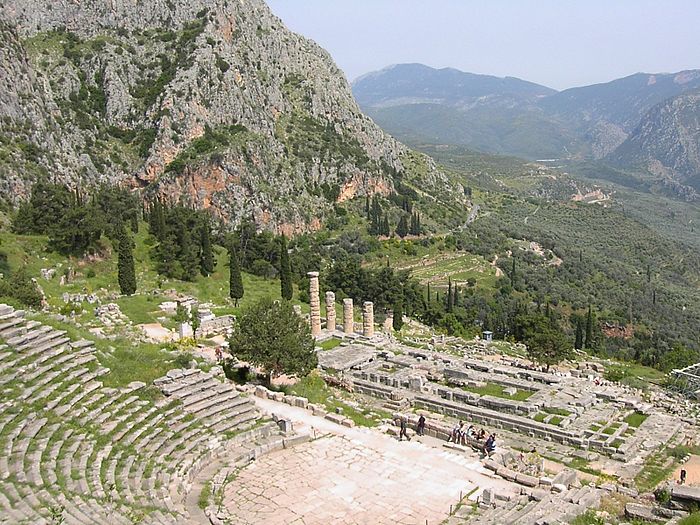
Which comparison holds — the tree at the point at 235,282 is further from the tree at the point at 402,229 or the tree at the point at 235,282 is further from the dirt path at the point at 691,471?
the tree at the point at 402,229

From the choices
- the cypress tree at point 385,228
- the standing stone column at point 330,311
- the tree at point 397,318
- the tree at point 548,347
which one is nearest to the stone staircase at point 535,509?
the tree at point 548,347

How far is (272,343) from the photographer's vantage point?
3014 cm

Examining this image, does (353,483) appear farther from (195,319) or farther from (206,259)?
(206,259)

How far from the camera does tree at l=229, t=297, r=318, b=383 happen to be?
30094mm

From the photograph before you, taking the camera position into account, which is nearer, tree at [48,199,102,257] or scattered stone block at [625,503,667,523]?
scattered stone block at [625,503,667,523]

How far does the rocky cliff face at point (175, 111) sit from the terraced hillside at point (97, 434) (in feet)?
185

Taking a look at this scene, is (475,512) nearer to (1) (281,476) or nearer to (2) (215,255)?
(1) (281,476)

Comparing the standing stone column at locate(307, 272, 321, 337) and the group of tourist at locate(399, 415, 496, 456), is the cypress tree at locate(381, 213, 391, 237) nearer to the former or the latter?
the standing stone column at locate(307, 272, 321, 337)

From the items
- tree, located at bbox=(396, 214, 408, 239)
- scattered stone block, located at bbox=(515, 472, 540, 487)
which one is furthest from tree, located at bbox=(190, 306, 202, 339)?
tree, located at bbox=(396, 214, 408, 239)

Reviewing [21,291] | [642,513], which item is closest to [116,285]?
[21,291]

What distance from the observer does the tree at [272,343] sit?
30094 mm

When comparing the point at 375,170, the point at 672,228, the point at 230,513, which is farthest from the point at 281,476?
the point at 672,228

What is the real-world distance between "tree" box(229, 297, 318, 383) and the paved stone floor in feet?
13.8

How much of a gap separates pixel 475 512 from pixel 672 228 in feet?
631
